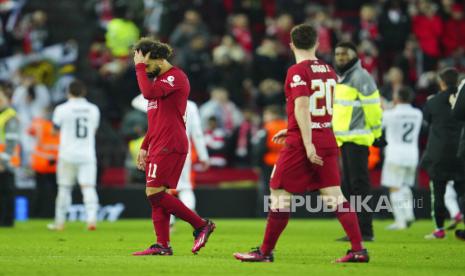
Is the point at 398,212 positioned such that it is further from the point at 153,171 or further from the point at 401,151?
the point at 153,171

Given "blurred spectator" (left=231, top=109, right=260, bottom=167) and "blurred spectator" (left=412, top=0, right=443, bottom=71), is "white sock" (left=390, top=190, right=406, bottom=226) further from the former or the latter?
"blurred spectator" (left=412, top=0, right=443, bottom=71)

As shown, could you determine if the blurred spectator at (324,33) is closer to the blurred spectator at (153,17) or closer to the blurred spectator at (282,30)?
the blurred spectator at (282,30)

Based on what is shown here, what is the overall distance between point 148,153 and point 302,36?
2.29 meters

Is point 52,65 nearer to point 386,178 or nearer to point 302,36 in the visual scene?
point 386,178

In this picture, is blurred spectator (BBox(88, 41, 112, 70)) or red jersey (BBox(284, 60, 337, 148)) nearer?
red jersey (BBox(284, 60, 337, 148))

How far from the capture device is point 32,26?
25.2 m

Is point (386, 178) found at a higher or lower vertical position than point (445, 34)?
lower

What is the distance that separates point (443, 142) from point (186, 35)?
11095mm

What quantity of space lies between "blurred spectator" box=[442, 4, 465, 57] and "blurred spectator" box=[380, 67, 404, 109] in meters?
2.59

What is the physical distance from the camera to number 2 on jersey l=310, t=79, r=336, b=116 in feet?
34.1

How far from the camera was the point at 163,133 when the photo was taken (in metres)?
11.4

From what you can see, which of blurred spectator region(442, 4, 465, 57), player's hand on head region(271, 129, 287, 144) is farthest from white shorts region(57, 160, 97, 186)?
blurred spectator region(442, 4, 465, 57)

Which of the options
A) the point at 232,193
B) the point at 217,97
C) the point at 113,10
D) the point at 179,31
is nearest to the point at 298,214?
the point at 232,193

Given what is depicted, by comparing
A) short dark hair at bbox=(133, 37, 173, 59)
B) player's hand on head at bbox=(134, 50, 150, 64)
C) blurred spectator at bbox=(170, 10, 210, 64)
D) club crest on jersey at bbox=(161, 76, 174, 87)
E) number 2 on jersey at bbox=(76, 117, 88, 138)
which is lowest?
number 2 on jersey at bbox=(76, 117, 88, 138)
